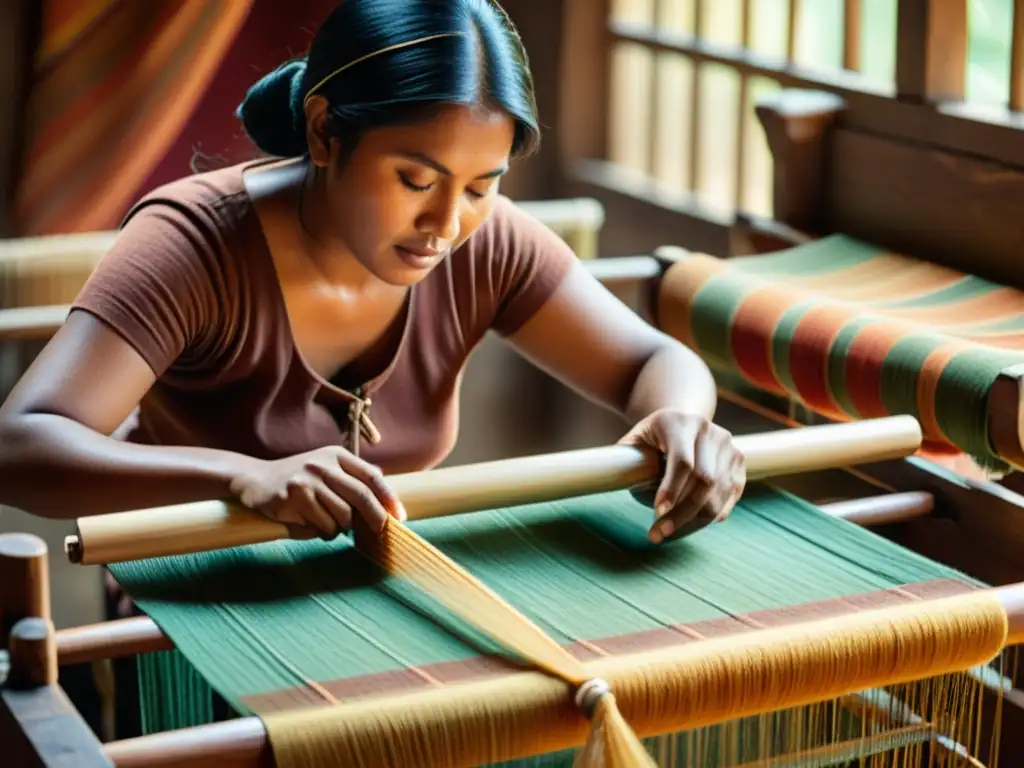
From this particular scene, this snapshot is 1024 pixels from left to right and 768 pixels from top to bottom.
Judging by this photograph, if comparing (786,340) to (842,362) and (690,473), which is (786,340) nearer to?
(842,362)

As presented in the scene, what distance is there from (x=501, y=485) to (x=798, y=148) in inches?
36.8

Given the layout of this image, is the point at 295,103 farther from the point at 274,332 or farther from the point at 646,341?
the point at 646,341

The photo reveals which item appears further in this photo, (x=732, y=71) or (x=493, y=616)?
(x=732, y=71)

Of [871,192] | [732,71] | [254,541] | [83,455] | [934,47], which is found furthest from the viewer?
[732,71]

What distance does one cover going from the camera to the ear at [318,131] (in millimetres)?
1394

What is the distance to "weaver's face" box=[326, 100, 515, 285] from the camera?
1309mm

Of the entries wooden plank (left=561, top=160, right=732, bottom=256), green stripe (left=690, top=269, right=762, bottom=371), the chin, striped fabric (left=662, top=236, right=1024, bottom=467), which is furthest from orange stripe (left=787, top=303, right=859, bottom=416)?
wooden plank (left=561, top=160, right=732, bottom=256)

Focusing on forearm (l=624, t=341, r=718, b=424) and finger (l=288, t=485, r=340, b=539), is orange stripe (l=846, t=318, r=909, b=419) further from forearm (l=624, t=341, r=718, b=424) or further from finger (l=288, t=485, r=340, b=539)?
finger (l=288, t=485, r=340, b=539)

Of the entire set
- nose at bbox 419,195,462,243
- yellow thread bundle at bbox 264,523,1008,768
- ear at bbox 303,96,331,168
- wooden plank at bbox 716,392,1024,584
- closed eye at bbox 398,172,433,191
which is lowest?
wooden plank at bbox 716,392,1024,584

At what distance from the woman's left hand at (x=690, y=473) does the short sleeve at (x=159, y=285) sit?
43 cm

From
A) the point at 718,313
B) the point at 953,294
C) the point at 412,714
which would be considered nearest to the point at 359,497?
the point at 412,714

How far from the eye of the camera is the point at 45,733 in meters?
0.93

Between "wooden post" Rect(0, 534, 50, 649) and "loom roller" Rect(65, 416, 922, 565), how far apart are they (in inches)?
4.6

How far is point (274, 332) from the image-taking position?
1494 millimetres
